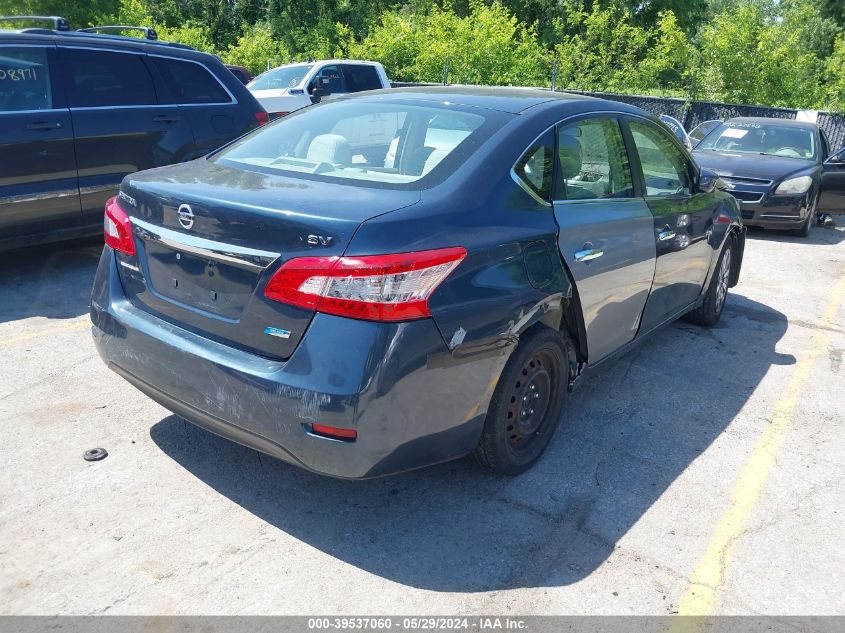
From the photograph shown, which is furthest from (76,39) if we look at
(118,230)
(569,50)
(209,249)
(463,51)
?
(569,50)

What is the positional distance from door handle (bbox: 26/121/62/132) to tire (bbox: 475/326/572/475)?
432 cm

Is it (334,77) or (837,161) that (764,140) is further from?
(334,77)

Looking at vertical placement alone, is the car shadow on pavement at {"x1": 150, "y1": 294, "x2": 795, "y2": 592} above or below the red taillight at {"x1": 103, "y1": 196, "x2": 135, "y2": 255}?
below

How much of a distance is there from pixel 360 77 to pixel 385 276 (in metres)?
13.4

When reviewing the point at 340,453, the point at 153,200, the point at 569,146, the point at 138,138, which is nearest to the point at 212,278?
the point at 153,200

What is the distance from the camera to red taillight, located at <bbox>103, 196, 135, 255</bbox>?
10.8 ft

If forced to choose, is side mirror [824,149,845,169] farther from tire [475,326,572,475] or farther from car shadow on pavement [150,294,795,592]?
tire [475,326,572,475]

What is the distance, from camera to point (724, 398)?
470cm

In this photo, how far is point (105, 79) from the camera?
20.5 feet

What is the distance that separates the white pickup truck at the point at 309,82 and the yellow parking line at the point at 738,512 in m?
10.6

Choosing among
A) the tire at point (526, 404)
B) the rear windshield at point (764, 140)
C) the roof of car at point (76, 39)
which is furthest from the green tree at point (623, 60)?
the tire at point (526, 404)

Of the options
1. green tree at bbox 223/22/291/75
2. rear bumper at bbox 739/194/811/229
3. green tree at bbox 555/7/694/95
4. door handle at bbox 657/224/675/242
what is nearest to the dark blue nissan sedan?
door handle at bbox 657/224/675/242

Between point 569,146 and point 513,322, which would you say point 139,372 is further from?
point 569,146

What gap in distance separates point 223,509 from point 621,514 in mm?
1727
